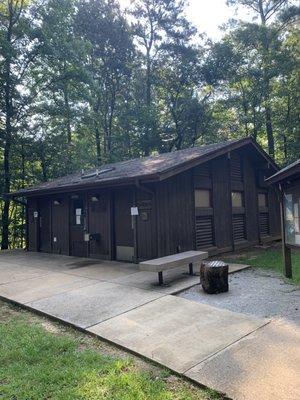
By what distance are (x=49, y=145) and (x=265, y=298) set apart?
15941 mm

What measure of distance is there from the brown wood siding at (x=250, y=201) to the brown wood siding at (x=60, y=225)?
6.73 m

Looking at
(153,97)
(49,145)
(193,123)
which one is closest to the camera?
(49,145)

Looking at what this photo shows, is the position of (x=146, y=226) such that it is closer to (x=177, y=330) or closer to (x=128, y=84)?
(x=177, y=330)

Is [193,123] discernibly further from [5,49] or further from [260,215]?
[5,49]

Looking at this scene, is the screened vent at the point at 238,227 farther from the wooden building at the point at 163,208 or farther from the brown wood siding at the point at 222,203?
the brown wood siding at the point at 222,203

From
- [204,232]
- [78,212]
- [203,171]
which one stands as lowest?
[204,232]

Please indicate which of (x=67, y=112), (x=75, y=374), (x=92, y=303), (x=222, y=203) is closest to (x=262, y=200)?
(x=222, y=203)

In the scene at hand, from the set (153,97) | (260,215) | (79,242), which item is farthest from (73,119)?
(260,215)

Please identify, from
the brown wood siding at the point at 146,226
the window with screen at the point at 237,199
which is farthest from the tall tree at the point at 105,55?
the brown wood siding at the point at 146,226

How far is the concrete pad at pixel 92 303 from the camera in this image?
15.4 ft

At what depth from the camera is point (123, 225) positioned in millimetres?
9438

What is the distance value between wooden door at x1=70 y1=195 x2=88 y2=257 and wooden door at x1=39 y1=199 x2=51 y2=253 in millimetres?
1643

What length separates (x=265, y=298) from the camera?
5.24m

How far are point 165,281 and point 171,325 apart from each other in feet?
7.52
